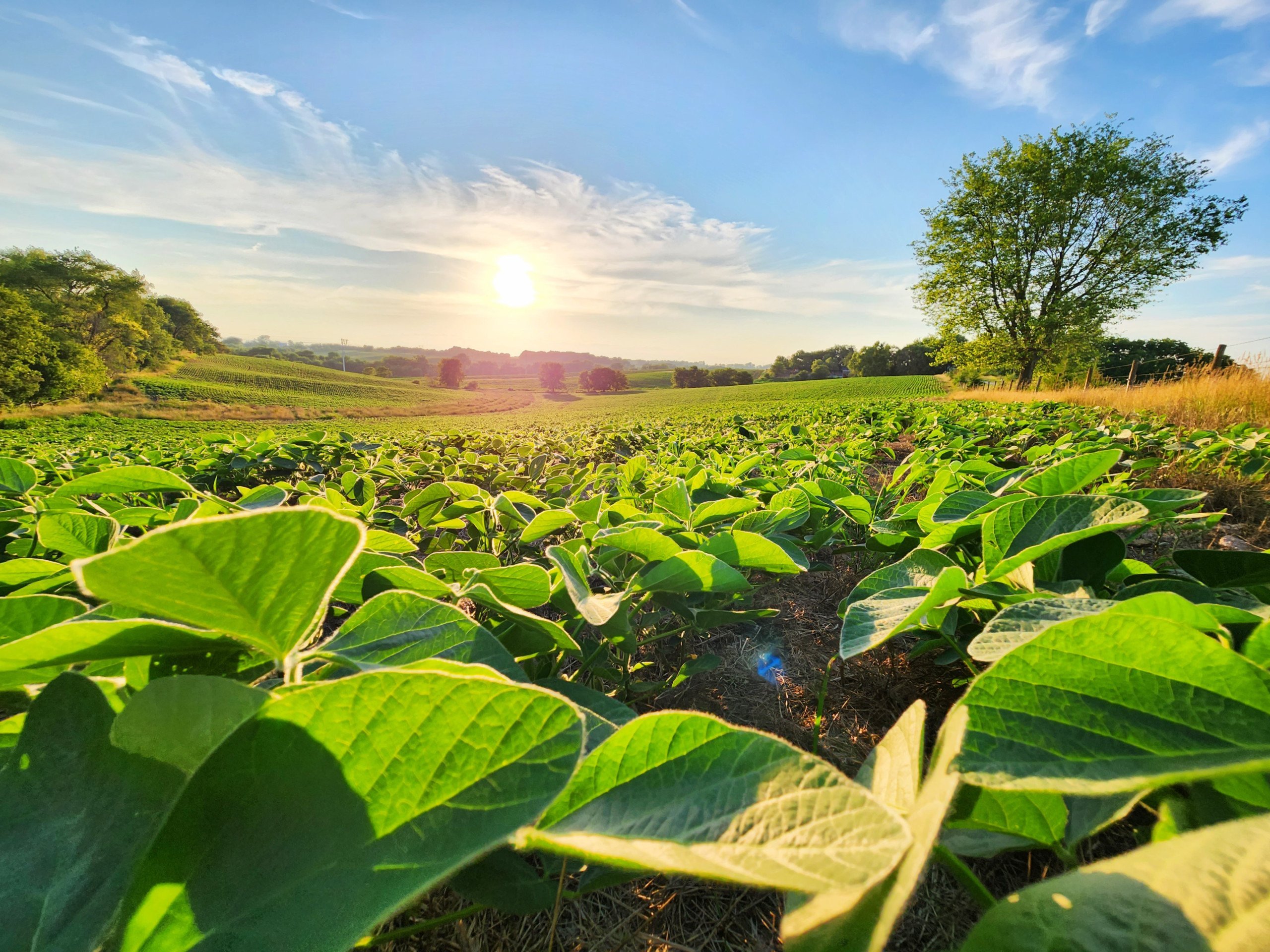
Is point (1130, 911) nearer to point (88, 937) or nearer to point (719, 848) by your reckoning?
point (719, 848)

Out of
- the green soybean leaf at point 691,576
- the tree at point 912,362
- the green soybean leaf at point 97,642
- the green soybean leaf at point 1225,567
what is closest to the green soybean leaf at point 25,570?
the green soybean leaf at point 97,642

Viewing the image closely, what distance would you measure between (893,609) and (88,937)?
75 centimetres

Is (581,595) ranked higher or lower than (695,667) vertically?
higher

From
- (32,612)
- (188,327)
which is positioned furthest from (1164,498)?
(188,327)

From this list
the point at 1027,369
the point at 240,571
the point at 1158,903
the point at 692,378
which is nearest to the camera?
→ the point at 1158,903

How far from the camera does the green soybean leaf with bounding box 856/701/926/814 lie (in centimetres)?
37

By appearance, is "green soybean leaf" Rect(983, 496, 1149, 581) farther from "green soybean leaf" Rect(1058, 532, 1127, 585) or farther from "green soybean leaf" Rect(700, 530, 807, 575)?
"green soybean leaf" Rect(700, 530, 807, 575)

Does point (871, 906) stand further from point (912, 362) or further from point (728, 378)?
point (728, 378)

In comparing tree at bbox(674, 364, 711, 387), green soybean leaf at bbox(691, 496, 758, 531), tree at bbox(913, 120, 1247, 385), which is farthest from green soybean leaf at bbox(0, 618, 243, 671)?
tree at bbox(674, 364, 711, 387)

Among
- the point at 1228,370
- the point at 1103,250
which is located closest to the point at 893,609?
the point at 1228,370

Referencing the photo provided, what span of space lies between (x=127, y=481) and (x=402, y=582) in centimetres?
55

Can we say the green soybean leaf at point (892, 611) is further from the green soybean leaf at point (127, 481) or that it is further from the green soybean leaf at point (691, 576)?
the green soybean leaf at point (127, 481)

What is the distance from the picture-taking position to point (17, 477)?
103 cm

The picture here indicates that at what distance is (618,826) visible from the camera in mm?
304
